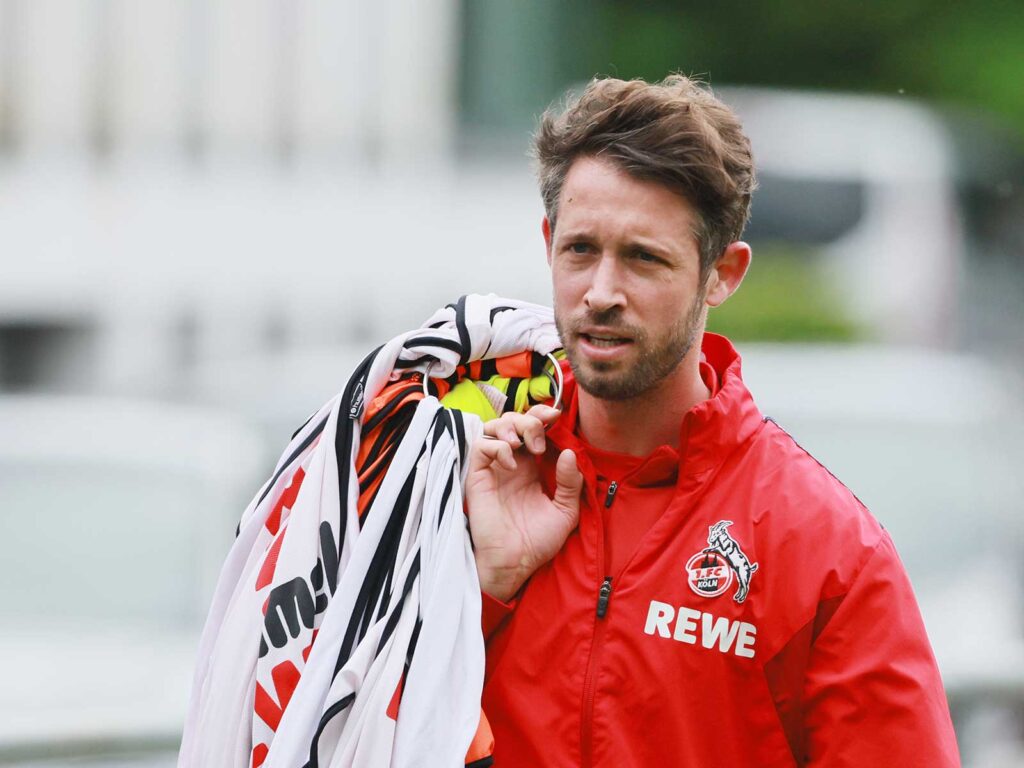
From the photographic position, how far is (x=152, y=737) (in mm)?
3125

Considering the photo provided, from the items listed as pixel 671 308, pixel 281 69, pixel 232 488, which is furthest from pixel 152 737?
pixel 281 69

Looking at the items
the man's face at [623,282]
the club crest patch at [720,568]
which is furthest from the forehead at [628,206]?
the club crest patch at [720,568]

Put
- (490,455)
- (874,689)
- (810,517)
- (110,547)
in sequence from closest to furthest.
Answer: (874,689) → (810,517) → (490,455) → (110,547)

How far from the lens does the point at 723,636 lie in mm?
2188

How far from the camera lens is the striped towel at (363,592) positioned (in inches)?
86.3

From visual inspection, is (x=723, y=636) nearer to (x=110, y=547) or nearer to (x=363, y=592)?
(x=363, y=592)

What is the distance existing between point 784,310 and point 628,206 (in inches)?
322

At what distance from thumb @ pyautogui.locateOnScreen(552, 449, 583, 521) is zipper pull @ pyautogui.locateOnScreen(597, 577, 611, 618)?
0.13 m

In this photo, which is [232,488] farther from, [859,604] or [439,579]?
[859,604]

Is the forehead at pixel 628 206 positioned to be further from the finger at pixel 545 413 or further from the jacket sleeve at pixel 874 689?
the jacket sleeve at pixel 874 689

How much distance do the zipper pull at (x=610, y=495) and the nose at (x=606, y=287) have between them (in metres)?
0.28

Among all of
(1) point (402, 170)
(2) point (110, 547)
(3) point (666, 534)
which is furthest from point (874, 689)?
(1) point (402, 170)

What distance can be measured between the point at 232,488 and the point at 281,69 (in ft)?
24.3

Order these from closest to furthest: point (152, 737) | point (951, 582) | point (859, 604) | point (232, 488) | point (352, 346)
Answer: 1. point (859, 604)
2. point (152, 737)
3. point (232, 488)
4. point (951, 582)
5. point (352, 346)
